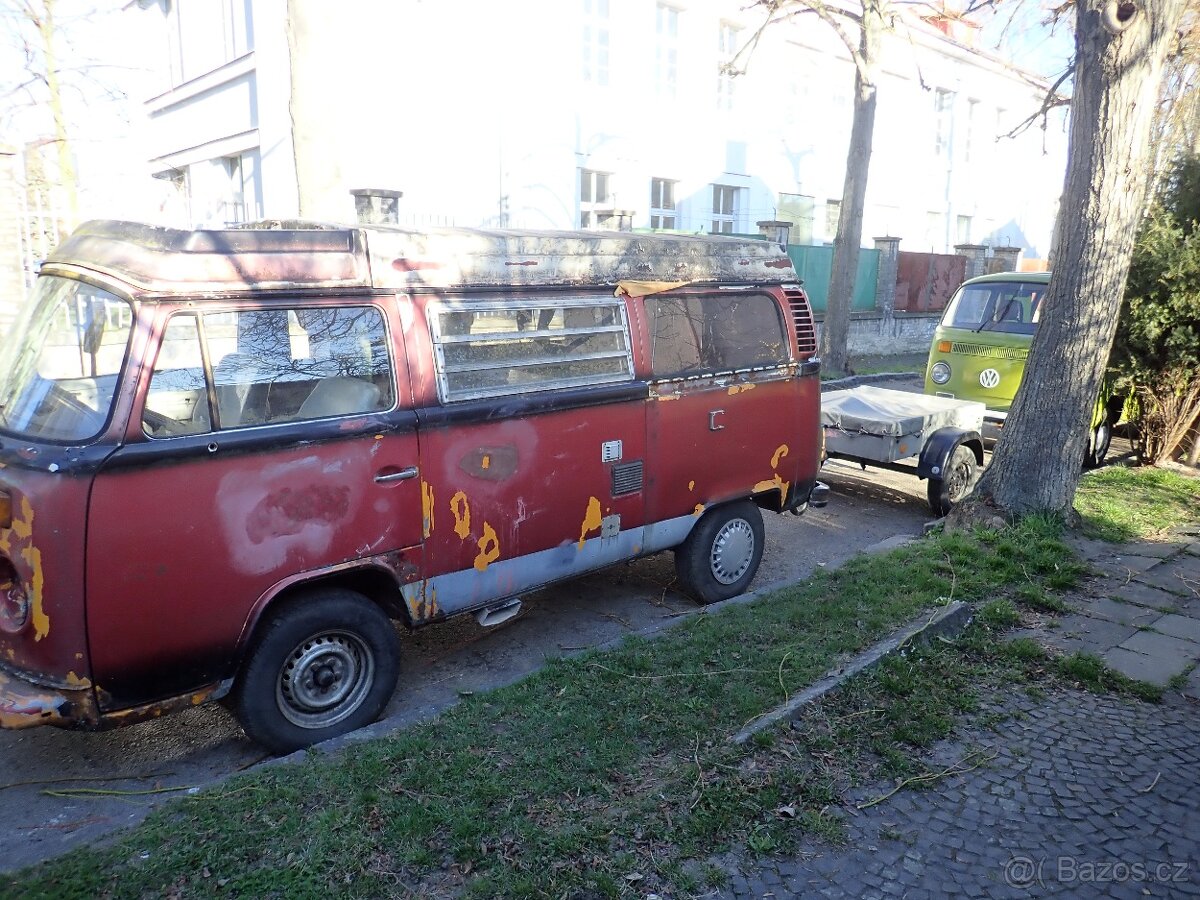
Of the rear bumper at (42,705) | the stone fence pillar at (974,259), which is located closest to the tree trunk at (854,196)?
the stone fence pillar at (974,259)

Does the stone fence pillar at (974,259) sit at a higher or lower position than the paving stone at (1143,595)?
higher

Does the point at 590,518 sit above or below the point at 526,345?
below

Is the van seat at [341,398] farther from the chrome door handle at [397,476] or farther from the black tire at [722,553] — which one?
the black tire at [722,553]

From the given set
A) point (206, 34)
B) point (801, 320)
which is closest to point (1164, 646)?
point (801, 320)

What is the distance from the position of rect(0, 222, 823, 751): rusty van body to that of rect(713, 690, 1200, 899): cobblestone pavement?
2071 millimetres

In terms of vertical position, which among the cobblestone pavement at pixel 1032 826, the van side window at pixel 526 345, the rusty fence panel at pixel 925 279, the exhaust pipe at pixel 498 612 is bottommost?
the cobblestone pavement at pixel 1032 826

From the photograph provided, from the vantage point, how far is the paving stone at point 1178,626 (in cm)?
522

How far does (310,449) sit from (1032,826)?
10.9 feet

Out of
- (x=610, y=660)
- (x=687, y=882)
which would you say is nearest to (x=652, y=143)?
(x=610, y=660)

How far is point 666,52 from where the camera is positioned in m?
20.3

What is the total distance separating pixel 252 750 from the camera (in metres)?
4.18

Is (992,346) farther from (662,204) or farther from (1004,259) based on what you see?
(1004,259)

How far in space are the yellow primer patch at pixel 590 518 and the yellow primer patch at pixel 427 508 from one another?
1029 millimetres

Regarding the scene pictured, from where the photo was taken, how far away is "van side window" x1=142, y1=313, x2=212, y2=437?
11.9ft
